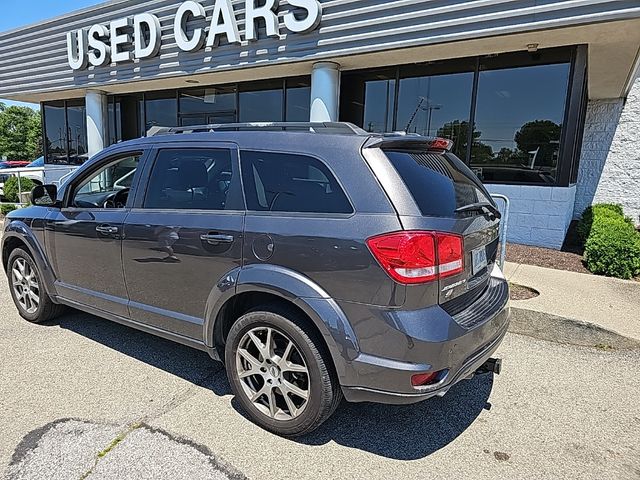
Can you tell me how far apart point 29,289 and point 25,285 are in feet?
0.30

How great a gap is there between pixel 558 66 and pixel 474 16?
1.91m

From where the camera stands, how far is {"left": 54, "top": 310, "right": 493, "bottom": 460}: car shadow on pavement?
274 cm

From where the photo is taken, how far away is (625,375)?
3.64 meters

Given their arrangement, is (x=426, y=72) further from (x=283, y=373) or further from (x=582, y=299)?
(x=283, y=373)

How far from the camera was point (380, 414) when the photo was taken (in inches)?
120

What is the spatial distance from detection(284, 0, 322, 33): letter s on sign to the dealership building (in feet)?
0.07

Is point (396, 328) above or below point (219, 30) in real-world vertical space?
below

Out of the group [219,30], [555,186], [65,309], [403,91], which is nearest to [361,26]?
[403,91]

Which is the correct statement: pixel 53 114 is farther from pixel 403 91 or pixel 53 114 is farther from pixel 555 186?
pixel 555 186

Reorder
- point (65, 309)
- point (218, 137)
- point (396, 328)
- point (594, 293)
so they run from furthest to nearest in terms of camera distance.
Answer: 1. point (594, 293)
2. point (65, 309)
3. point (218, 137)
4. point (396, 328)

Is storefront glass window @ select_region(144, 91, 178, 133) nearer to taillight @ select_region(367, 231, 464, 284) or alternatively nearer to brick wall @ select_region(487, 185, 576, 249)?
brick wall @ select_region(487, 185, 576, 249)

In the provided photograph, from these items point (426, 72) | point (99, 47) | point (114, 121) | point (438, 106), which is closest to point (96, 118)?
point (114, 121)

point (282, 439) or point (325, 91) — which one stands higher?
point (325, 91)

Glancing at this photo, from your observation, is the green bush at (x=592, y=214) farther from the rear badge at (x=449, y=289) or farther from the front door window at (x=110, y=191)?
the front door window at (x=110, y=191)
